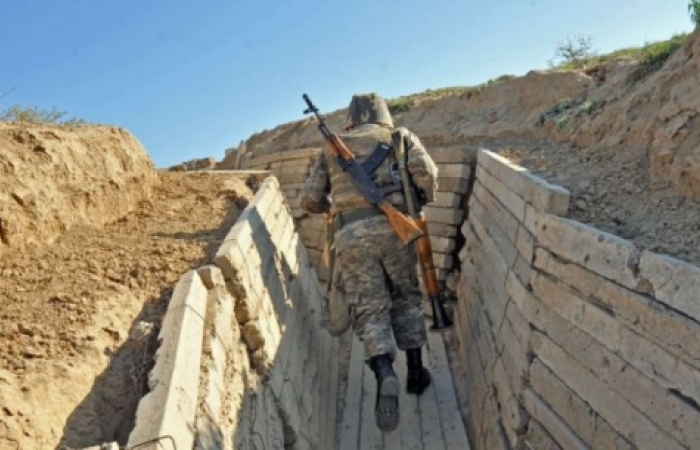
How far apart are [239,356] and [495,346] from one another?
2.04 metres

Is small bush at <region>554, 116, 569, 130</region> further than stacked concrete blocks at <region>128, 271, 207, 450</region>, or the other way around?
small bush at <region>554, 116, 569, 130</region>

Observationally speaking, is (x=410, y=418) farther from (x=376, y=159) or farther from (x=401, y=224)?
(x=376, y=159)

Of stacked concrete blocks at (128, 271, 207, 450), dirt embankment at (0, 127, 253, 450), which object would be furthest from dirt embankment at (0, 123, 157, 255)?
stacked concrete blocks at (128, 271, 207, 450)

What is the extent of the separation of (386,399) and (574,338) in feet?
6.90

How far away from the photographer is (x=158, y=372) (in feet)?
11.3

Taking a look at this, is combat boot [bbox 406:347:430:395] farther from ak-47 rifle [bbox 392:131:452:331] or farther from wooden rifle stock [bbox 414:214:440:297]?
wooden rifle stock [bbox 414:214:440:297]

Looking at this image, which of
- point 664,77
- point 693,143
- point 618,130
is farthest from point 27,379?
point 664,77

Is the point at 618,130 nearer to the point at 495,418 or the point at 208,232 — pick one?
the point at 495,418

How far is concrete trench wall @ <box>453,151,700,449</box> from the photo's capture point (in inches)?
109

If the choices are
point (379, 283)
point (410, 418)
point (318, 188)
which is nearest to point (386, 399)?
point (410, 418)

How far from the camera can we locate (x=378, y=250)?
6.09m

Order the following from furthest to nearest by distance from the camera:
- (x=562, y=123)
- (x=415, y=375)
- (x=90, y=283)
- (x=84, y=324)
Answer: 1. (x=562, y=123)
2. (x=415, y=375)
3. (x=90, y=283)
4. (x=84, y=324)

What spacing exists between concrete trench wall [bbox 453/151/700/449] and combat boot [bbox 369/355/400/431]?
2.33 ft

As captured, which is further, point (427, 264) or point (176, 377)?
point (427, 264)
